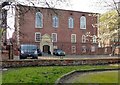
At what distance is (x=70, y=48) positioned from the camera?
55781 millimetres

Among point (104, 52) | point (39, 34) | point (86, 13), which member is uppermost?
point (86, 13)

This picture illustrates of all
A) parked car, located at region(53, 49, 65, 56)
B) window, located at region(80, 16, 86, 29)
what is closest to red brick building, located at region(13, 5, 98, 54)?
window, located at region(80, 16, 86, 29)

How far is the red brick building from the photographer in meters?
53.4

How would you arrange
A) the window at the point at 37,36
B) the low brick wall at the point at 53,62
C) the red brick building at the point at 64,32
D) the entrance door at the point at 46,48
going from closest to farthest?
the low brick wall at the point at 53,62
the red brick building at the point at 64,32
the window at the point at 37,36
the entrance door at the point at 46,48

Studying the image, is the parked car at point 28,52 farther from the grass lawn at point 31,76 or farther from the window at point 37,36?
the window at point 37,36

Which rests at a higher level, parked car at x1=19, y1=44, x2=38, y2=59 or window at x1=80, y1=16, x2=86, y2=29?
window at x1=80, y1=16, x2=86, y2=29

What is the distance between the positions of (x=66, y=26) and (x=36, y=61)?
3587 centimetres

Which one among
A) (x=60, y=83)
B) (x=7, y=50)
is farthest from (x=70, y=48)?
(x=60, y=83)

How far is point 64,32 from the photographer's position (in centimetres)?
5706

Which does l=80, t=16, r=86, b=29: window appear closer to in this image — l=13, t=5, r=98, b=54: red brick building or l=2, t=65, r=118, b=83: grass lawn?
l=13, t=5, r=98, b=54: red brick building

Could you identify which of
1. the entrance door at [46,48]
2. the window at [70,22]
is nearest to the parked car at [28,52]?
the entrance door at [46,48]

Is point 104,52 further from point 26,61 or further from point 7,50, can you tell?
point 26,61

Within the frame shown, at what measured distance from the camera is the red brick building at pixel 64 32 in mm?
53406

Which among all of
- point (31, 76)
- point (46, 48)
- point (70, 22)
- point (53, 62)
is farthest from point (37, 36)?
point (31, 76)
